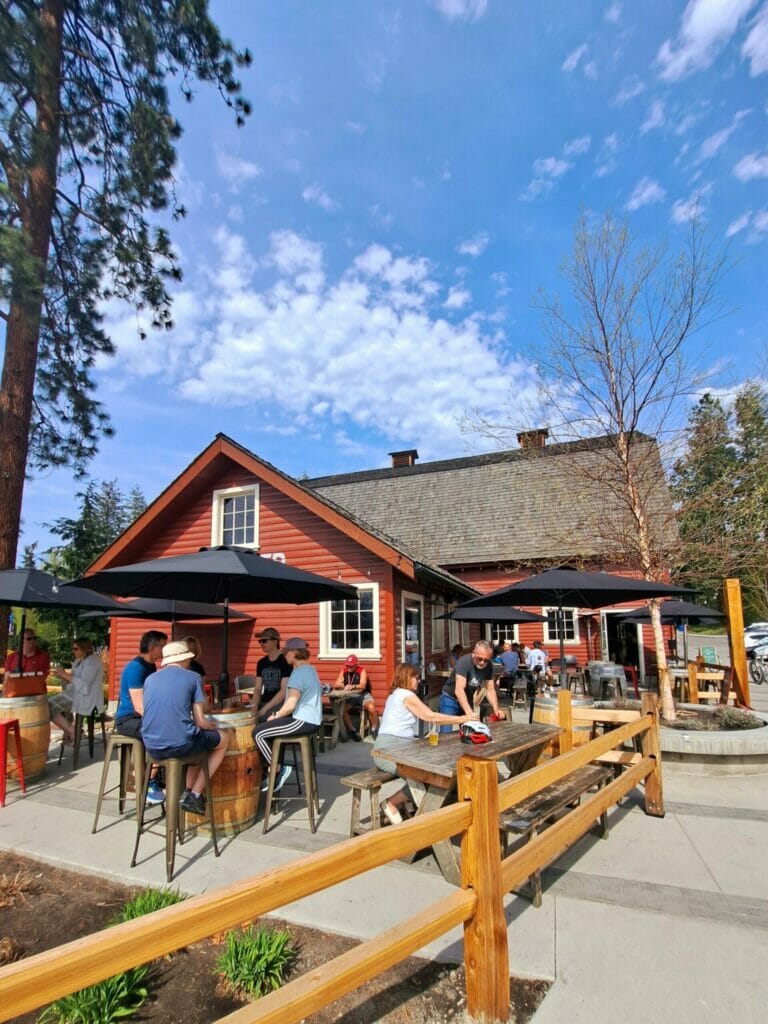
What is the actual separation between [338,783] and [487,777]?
439cm

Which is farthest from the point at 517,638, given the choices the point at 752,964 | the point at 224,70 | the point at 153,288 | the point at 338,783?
the point at 224,70

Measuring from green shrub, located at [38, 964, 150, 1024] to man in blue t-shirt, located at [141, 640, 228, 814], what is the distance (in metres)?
1.63

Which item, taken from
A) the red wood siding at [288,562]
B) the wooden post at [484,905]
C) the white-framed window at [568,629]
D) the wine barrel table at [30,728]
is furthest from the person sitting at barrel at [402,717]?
the white-framed window at [568,629]

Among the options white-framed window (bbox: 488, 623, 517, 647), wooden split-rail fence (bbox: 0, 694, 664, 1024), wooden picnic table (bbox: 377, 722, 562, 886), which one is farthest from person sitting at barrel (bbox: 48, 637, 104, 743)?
white-framed window (bbox: 488, 623, 517, 647)

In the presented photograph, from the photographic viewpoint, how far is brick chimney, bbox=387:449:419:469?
27672 mm

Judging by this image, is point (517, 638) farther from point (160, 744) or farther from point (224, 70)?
point (224, 70)

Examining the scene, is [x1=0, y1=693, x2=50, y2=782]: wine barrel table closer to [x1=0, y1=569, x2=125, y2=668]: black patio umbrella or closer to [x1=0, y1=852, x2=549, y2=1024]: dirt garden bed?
[x1=0, y1=569, x2=125, y2=668]: black patio umbrella

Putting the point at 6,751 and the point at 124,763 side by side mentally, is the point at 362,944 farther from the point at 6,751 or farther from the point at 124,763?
the point at 6,751

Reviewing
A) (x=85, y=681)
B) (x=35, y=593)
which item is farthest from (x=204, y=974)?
(x=85, y=681)

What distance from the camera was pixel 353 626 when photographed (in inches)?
451

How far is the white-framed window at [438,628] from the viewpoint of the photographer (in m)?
14.6

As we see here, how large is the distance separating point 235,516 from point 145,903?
10.5 m

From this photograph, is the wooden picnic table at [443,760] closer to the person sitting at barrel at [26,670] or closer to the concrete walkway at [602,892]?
the concrete walkway at [602,892]

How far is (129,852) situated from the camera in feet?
14.2
